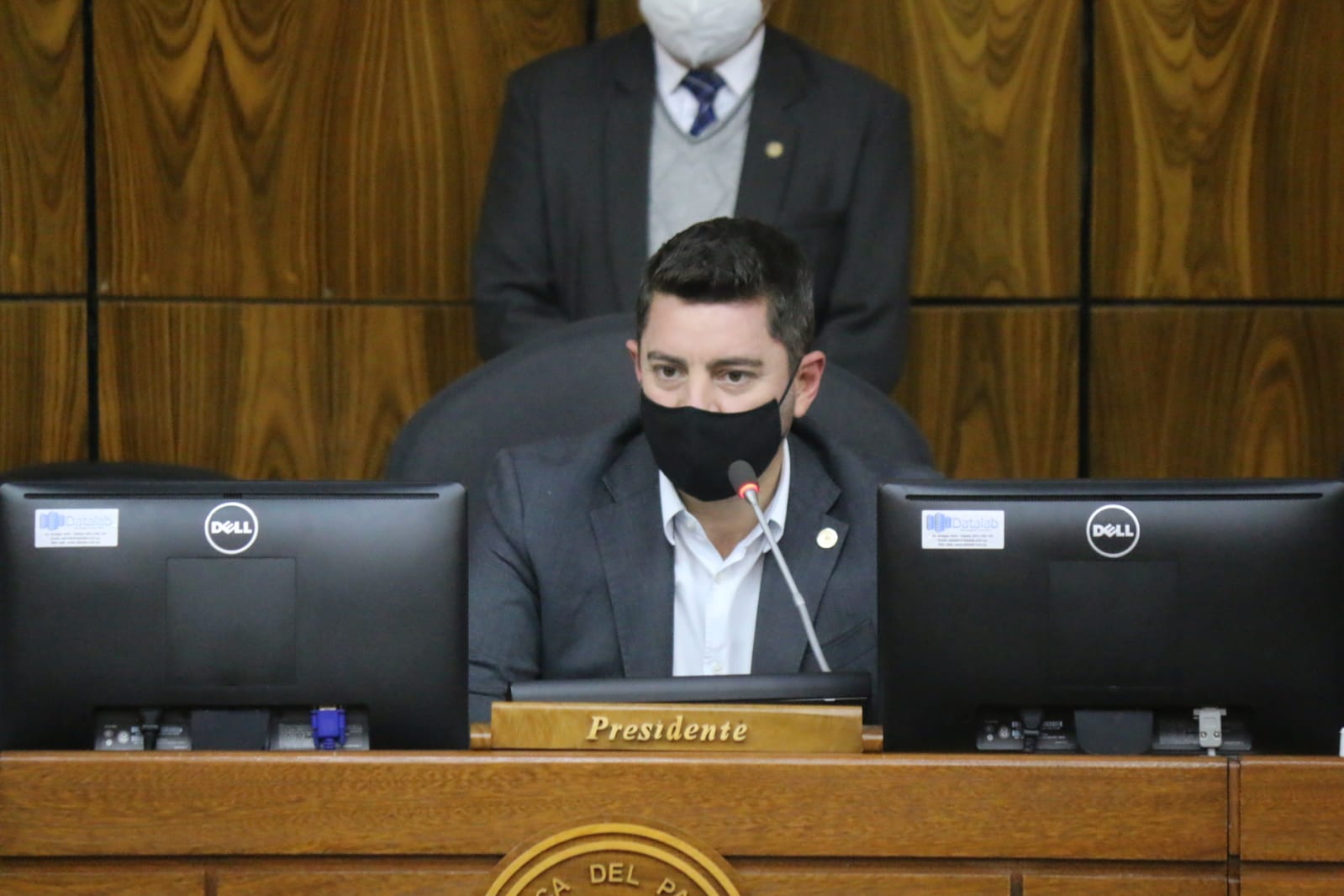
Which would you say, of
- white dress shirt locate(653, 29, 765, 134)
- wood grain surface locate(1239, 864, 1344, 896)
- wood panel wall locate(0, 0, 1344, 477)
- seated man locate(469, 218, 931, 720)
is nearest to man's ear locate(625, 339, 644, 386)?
seated man locate(469, 218, 931, 720)

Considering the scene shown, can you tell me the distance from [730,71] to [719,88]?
0.03 metres

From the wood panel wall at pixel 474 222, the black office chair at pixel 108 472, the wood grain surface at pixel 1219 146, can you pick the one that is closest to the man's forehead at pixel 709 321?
the black office chair at pixel 108 472

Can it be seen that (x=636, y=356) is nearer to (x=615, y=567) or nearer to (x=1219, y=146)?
(x=615, y=567)

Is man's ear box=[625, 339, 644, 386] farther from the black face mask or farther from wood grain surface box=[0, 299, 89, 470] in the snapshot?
wood grain surface box=[0, 299, 89, 470]

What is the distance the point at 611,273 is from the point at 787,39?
54 cm

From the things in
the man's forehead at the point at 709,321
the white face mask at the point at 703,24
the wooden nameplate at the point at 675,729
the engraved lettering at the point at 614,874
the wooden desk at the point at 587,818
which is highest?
the white face mask at the point at 703,24

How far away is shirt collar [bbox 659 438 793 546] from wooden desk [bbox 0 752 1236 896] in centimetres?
76

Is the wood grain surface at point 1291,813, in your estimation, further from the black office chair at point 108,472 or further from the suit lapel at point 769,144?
the suit lapel at point 769,144

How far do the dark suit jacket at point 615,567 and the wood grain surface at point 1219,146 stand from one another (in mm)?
1846

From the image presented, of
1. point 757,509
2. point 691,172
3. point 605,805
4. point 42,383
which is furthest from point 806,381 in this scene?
point 42,383

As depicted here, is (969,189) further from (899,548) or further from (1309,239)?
(899,548)

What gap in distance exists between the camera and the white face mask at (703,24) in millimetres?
3396

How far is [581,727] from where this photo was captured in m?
1.60

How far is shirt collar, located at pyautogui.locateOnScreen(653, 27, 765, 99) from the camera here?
347 centimetres
